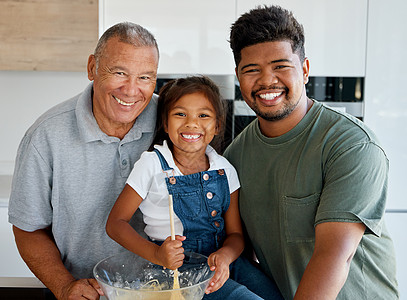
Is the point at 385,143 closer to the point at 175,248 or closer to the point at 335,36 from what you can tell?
the point at 335,36

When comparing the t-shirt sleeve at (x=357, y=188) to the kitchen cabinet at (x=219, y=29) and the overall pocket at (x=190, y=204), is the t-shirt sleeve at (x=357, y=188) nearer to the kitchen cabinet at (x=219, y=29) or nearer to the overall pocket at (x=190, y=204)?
the overall pocket at (x=190, y=204)

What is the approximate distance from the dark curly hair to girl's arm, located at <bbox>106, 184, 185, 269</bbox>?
0.55 m

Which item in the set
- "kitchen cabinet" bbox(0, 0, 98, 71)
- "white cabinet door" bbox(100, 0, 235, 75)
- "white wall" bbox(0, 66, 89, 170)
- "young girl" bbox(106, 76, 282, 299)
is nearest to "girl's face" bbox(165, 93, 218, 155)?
"young girl" bbox(106, 76, 282, 299)

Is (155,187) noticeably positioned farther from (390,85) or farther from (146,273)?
(390,85)

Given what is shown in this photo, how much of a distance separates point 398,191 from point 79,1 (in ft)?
7.34

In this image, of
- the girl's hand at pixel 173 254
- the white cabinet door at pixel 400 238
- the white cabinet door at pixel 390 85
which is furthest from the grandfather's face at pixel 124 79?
the white cabinet door at pixel 400 238

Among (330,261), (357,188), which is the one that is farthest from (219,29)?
(330,261)

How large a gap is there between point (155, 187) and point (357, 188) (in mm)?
590

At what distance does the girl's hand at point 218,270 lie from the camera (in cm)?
113

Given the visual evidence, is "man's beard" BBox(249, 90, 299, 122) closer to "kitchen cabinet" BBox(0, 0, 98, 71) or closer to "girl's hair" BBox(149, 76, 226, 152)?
"girl's hair" BBox(149, 76, 226, 152)

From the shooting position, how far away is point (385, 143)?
2594 millimetres

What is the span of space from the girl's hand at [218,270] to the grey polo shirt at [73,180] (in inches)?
16.1

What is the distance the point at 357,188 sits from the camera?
3.50 feet

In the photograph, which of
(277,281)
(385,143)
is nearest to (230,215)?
(277,281)
